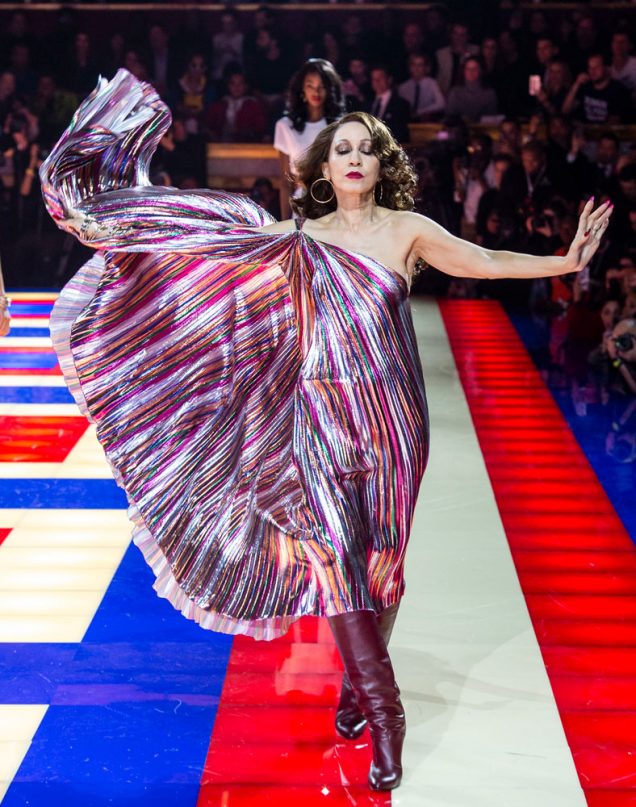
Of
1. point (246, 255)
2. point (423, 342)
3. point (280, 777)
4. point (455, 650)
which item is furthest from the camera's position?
point (423, 342)

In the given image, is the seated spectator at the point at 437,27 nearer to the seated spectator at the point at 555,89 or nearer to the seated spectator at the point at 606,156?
the seated spectator at the point at 555,89

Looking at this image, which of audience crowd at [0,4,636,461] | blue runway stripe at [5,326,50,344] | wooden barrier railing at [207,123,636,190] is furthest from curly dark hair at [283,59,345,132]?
wooden barrier railing at [207,123,636,190]

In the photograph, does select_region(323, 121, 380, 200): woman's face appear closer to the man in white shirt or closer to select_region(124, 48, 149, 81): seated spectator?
Result: the man in white shirt

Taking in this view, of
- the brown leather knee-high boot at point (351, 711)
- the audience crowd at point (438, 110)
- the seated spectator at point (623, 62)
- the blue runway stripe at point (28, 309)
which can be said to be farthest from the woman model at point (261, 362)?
the seated spectator at point (623, 62)

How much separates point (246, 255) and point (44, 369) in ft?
13.4

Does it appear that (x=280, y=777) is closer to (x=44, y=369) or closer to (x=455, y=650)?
(x=455, y=650)

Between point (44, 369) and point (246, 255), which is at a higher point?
point (246, 255)

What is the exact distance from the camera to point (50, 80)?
9.80m

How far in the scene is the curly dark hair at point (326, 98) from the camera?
5.30m

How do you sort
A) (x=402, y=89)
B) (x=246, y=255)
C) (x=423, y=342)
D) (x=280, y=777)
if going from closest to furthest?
(x=280, y=777) < (x=246, y=255) < (x=423, y=342) < (x=402, y=89)

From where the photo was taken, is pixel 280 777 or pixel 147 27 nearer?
pixel 280 777

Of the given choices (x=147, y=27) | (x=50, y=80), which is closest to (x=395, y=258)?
(x=50, y=80)

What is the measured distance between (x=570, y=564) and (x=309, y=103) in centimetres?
267

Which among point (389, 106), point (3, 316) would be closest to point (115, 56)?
point (389, 106)
